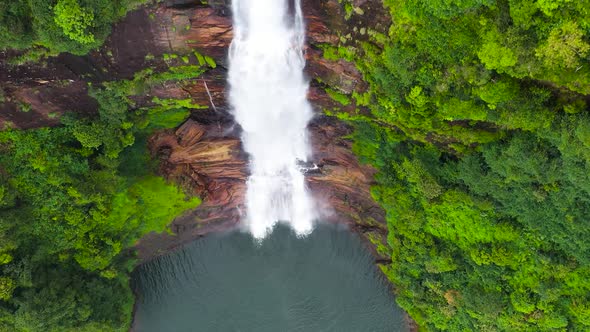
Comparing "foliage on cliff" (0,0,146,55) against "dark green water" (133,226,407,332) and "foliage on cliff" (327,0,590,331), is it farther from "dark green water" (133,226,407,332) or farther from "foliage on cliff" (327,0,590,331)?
"dark green water" (133,226,407,332)

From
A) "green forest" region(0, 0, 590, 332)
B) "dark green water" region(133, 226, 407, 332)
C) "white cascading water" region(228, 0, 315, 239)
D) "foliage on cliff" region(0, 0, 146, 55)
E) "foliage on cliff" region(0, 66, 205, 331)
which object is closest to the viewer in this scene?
"green forest" region(0, 0, 590, 332)

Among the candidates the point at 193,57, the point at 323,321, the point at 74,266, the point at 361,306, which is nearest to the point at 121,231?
the point at 74,266

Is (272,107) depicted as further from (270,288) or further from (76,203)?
(270,288)

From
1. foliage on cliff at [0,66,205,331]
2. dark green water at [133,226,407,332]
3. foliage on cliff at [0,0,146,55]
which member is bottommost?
dark green water at [133,226,407,332]

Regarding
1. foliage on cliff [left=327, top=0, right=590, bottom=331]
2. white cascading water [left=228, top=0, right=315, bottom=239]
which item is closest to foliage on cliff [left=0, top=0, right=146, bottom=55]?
white cascading water [left=228, top=0, right=315, bottom=239]

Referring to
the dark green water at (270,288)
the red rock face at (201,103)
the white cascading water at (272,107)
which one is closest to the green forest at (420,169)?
the red rock face at (201,103)

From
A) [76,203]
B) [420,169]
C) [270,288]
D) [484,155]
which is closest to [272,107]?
[420,169]
